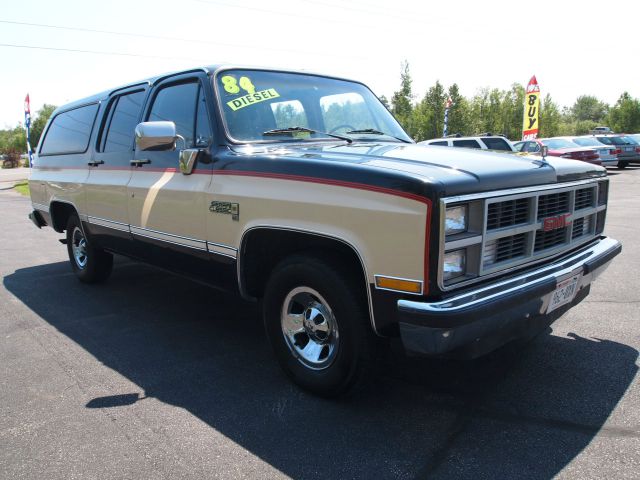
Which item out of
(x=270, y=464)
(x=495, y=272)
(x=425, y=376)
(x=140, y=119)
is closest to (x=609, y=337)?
(x=425, y=376)

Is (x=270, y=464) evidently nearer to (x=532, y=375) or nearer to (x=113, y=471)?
(x=113, y=471)

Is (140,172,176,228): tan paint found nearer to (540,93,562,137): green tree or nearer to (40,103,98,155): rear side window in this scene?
(40,103,98,155): rear side window

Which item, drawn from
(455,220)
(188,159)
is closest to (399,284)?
(455,220)

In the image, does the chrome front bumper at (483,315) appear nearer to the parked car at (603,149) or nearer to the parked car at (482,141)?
the parked car at (482,141)

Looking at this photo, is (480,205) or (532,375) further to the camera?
(532,375)

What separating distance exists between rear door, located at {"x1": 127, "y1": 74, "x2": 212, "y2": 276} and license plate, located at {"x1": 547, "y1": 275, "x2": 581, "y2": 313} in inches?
90.0

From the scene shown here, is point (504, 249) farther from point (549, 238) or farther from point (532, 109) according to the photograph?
point (532, 109)

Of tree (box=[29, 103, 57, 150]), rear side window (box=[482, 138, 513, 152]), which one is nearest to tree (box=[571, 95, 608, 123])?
tree (box=[29, 103, 57, 150])

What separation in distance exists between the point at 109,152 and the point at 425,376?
3.61 metres

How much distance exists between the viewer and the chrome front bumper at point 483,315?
2.48m

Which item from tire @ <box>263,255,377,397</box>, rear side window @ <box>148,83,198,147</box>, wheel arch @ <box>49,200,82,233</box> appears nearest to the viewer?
tire @ <box>263,255,377,397</box>

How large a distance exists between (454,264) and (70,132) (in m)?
5.18

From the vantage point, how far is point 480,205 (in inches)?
105

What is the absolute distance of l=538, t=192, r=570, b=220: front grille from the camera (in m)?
3.10
